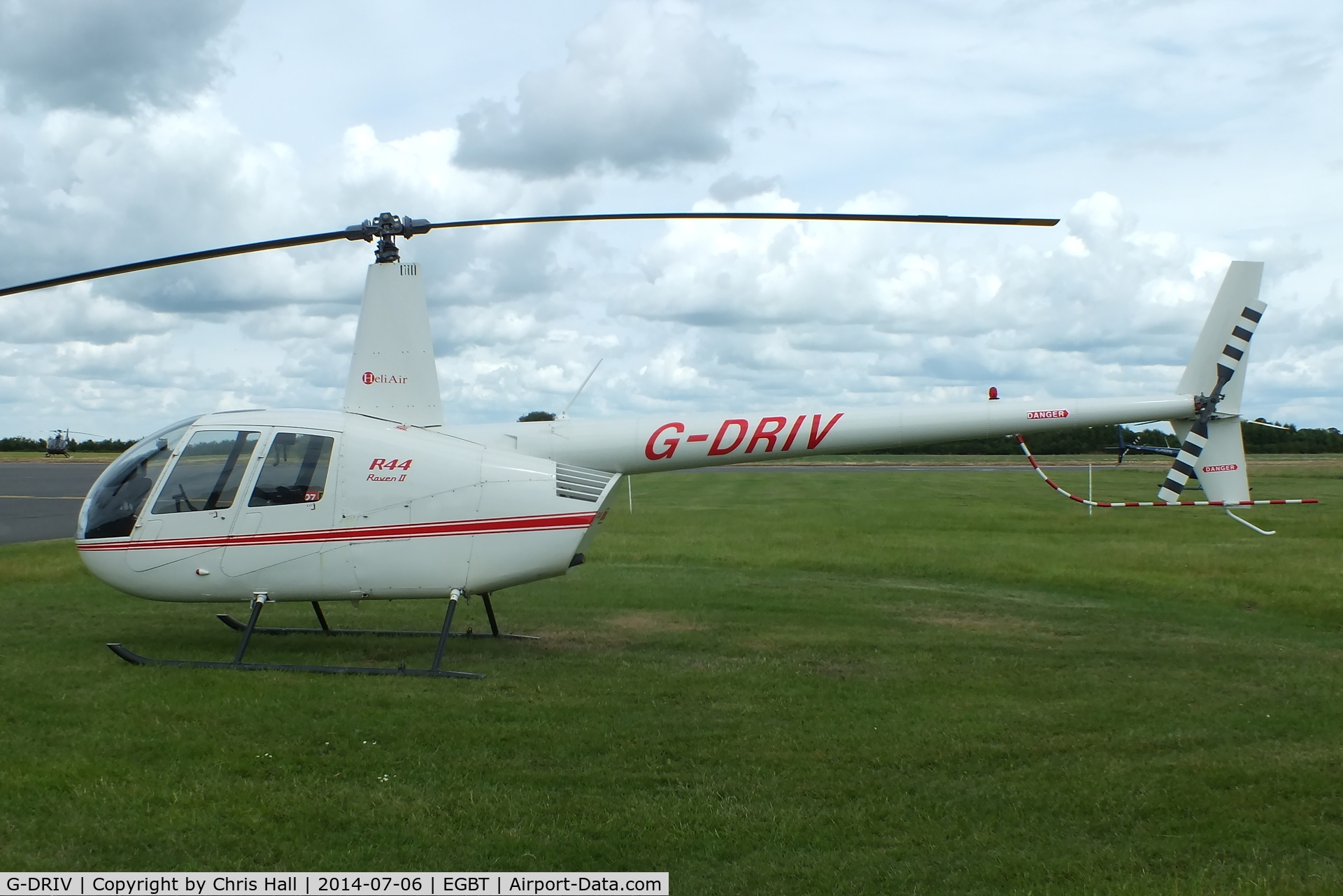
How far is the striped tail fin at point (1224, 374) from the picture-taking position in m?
10.4

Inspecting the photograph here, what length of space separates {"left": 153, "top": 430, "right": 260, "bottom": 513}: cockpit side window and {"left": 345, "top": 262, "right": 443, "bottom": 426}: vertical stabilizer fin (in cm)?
108

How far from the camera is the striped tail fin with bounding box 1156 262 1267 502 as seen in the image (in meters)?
10.4

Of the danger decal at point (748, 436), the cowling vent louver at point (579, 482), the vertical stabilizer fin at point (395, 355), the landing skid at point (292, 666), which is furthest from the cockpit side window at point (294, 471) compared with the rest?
the danger decal at point (748, 436)

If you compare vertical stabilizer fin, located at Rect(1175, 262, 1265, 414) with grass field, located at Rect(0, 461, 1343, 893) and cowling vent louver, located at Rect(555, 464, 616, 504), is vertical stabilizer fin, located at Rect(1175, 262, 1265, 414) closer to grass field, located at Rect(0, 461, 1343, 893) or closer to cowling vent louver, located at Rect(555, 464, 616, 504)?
grass field, located at Rect(0, 461, 1343, 893)

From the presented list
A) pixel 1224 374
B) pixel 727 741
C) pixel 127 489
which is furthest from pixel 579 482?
pixel 1224 374

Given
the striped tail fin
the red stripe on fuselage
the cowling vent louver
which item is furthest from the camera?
the striped tail fin

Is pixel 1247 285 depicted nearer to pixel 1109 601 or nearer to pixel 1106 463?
pixel 1109 601

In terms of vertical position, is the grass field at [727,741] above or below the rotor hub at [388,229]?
below

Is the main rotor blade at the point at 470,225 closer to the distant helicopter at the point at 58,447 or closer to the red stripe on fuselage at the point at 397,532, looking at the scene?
the red stripe on fuselage at the point at 397,532

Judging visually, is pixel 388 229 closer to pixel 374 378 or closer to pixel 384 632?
pixel 374 378

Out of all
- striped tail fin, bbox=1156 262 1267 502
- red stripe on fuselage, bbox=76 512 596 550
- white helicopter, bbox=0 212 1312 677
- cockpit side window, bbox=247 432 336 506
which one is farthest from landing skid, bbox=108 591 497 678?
striped tail fin, bbox=1156 262 1267 502

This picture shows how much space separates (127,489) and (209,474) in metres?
0.85

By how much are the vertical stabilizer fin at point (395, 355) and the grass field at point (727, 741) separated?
2.47 m

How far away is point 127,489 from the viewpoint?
32.2ft
